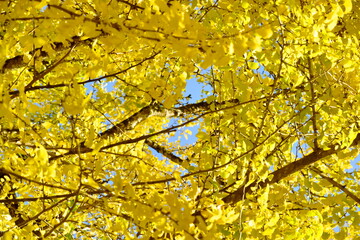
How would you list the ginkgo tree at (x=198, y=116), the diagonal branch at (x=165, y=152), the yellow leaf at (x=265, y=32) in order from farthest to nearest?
the diagonal branch at (x=165, y=152)
the ginkgo tree at (x=198, y=116)
the yellow leaf at (x=265, y=32)

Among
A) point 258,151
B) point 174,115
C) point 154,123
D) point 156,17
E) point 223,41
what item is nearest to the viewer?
point 223,41

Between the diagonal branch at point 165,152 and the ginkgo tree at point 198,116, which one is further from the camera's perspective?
the diagonal branch at point 165,152

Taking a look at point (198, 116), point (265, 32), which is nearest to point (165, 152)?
point (198, 116)

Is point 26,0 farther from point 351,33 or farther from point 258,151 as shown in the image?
point 351,33

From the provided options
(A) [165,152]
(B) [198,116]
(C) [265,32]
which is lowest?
(C) [265,32]

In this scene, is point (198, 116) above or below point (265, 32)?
above

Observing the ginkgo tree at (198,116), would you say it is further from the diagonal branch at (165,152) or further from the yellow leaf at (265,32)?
the diagonal branch at (165,152)

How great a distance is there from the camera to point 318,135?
8.91ft

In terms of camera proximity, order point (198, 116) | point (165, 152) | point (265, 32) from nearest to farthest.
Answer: point (265, 32), point (198, 116), point (165, 152)

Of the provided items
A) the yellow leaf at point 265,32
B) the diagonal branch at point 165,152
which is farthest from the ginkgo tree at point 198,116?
the diagonal branch at point 165,152

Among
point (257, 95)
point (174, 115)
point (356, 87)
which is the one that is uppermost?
point (174, 115)

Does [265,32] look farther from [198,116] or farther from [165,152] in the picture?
[165,152]

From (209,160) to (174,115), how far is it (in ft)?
9.54

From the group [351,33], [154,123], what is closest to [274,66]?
[351,33]
